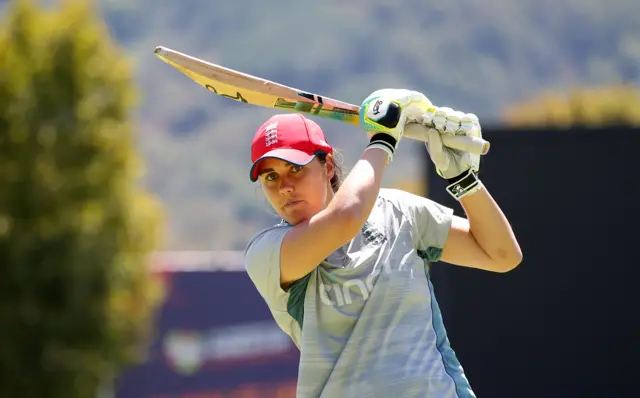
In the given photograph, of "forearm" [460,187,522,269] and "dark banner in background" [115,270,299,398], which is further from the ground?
"forearm" [460,187,522,269]

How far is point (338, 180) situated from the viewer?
3.68 meters

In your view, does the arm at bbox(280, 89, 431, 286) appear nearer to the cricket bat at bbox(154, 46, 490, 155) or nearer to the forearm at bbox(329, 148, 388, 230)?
the forearm at bbox(329, 148, 388, 230)

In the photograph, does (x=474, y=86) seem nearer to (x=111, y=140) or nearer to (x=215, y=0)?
(x=215, y=0)

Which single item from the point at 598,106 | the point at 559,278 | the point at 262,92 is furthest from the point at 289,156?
the point at 598,106

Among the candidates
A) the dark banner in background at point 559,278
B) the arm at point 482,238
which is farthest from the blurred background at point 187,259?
the arm at point 482,238

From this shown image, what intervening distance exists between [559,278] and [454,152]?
348 centimetres

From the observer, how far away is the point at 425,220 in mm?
3613

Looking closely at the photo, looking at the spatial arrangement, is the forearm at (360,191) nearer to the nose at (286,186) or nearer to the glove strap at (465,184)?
the nose at (286,186)

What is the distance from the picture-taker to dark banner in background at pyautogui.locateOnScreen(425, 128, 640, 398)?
696 centimetres

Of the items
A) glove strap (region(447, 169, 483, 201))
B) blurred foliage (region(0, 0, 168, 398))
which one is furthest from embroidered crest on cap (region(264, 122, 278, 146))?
blurred foliage (region(0, 0, 168, 398))

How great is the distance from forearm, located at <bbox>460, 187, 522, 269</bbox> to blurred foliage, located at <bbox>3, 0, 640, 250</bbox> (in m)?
75.0

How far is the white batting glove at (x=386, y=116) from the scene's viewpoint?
3.46 meters

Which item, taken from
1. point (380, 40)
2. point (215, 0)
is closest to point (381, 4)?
point (380, 40)

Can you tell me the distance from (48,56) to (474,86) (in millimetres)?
76615
